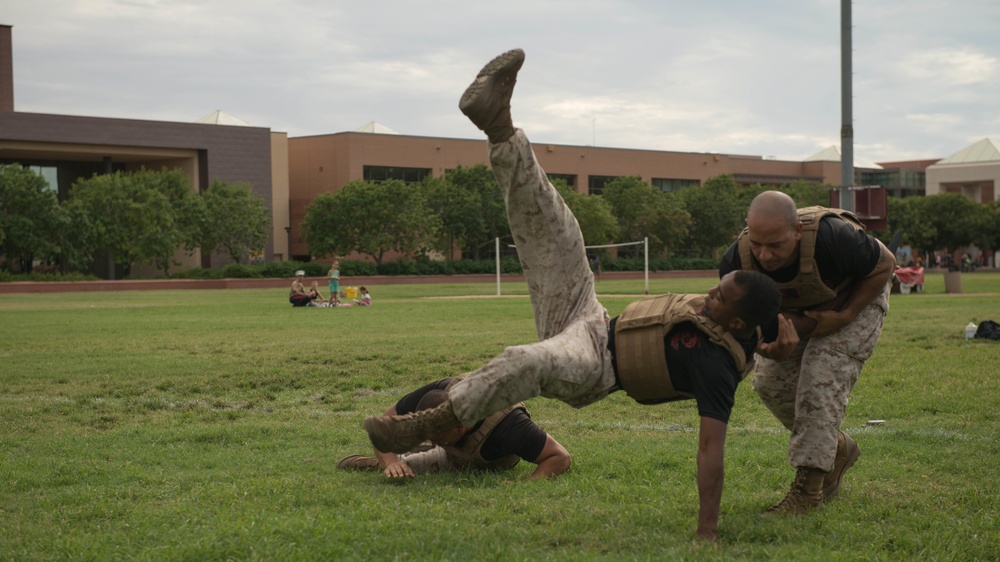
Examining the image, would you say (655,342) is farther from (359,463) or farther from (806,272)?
(359,463)

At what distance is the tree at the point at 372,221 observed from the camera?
6669 cm

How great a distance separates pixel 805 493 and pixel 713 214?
81.3 meters

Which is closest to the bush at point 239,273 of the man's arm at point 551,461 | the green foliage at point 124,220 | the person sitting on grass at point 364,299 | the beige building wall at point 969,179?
the green foliage at point 124,220

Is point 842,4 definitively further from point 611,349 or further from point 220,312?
point 220,312

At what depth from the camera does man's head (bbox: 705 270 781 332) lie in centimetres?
500

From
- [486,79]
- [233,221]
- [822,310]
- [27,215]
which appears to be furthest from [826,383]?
[233,221]

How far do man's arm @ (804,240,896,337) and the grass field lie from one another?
1.06 m

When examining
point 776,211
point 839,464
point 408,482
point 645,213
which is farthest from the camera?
point 645,213

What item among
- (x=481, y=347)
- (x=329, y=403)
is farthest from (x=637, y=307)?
(x=481, y=347)

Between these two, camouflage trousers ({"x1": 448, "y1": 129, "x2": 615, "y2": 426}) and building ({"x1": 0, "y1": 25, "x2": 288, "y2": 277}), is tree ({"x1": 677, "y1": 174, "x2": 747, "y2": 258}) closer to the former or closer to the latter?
building ({"x1": 0, "y1": 25, "x2": 288, "y2": 277})

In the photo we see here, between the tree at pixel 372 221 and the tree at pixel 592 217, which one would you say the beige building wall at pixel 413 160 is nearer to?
the tree at pixel 372 221

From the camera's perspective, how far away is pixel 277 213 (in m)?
83.2

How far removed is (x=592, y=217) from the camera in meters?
73.1

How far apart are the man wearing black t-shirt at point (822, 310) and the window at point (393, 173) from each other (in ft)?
257
